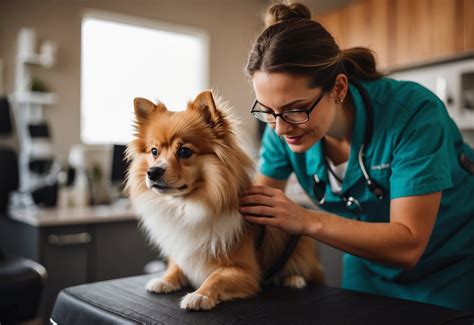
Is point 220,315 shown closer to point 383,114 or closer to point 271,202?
point 271,202

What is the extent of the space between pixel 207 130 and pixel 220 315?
1.72ft

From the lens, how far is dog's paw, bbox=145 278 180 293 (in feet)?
3.56

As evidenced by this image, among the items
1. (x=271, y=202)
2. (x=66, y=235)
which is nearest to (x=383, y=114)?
(x=271, y=202)

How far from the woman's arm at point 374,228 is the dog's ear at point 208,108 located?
298mm

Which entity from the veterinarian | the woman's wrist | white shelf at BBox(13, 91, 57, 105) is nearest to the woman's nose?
the veterinarian

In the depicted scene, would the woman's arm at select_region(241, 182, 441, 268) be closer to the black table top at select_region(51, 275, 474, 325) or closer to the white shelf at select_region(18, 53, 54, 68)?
the black table top at select_region(51, 275, 474, 325)

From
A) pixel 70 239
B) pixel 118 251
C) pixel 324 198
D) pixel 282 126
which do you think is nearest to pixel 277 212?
pixel 282 126

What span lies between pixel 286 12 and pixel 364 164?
47 cm

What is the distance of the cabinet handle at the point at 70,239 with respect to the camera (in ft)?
8.71

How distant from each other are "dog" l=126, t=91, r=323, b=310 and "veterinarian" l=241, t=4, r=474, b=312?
0.09m

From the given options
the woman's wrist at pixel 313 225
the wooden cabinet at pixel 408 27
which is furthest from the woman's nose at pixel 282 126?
the wooden cabinet at pixel 408 27

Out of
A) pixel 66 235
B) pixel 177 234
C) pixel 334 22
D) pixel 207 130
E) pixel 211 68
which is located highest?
pixel 334 22

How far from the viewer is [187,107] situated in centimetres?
124

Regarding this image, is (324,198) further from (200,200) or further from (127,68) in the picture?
(127,68)
